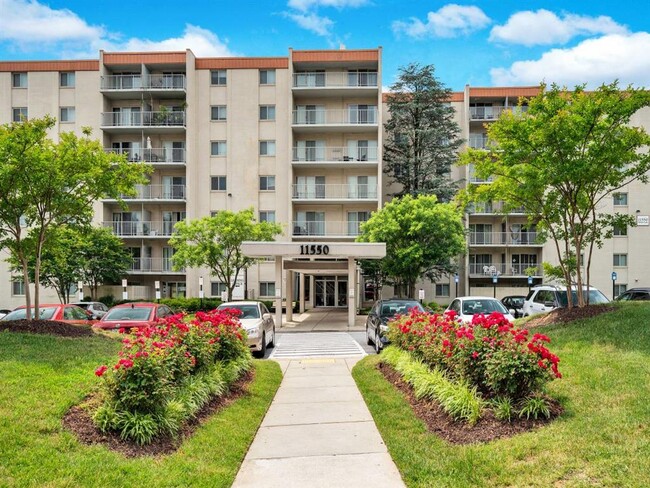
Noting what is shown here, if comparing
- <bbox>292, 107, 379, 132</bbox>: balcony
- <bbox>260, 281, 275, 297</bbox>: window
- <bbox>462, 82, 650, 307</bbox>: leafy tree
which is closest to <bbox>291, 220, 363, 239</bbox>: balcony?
<bbox>260, 281, 275, 297</bbox>: window

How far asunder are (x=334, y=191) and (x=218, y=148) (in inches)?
383

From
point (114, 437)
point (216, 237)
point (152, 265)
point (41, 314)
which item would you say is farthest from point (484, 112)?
point (114, 437)

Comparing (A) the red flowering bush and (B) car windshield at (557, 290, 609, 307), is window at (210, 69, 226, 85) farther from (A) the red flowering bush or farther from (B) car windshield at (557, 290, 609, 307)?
(A) the red flowering bush

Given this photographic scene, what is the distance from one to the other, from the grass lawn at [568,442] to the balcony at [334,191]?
33198 millimetres

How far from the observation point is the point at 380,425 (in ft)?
24.6

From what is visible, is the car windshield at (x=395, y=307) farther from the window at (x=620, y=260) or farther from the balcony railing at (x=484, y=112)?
the window at (x=620, y=260)

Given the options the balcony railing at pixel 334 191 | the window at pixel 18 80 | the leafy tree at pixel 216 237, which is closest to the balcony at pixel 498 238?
the balcony railing at pixel 334 191

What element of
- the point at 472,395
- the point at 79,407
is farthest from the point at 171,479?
the point at 472,395

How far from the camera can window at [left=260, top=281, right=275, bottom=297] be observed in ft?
136

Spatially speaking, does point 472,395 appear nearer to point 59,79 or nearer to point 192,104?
point 192,104

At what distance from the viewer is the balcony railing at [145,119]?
41.3 meters

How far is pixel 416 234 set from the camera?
34.0 metres

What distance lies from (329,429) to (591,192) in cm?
1104

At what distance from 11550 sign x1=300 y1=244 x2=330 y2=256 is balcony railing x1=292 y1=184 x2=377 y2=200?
1734cm
